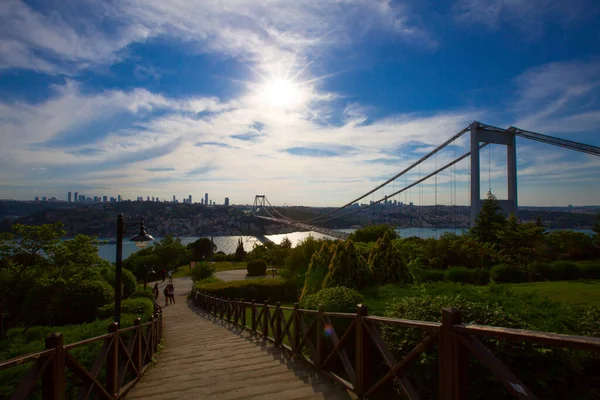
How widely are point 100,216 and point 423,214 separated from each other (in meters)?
40.8

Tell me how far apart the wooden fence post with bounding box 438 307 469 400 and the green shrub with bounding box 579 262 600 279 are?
706 inches

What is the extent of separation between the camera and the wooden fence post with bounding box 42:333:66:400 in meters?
2.59

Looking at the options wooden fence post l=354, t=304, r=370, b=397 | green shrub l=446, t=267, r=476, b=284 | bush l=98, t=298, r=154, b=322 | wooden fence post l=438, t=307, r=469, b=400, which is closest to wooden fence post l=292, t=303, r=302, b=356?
wooden fence post l=354, t=304, r=370, b=397

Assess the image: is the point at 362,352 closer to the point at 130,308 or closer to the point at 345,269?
the point at 345,269

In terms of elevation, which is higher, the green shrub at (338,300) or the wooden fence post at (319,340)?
the green shrub at (338,300)

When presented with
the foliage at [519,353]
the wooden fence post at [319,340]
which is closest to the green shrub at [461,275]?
the foliage at [519,353]

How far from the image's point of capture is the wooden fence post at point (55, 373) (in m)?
2.59

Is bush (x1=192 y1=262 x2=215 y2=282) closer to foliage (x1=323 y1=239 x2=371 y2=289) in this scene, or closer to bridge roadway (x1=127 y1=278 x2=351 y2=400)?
foliage (x1=323 y1=239 x2=371 y2=289)

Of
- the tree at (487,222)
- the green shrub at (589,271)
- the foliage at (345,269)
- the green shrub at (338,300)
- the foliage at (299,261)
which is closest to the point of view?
the green shrub at (338,300)

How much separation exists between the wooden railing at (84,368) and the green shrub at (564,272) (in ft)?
54.9

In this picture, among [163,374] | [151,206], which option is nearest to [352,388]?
[163,374]

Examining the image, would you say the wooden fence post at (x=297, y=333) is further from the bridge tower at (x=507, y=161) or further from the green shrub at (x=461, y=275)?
the bridge tower at (x=507, y=161)

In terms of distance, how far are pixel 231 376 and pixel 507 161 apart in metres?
25.9

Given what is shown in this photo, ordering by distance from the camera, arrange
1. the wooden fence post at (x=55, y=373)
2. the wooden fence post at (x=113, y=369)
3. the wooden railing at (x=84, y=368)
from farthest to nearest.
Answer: the wooden fence post at (x=113, y=369) → the wooden fence post at (x=55, y=373) → the wooden railing at (x=84, y=368)
